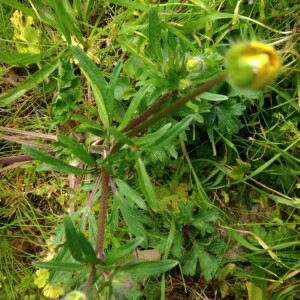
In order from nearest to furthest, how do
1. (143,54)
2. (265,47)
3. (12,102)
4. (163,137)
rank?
1. (265,47)
2. (163,137)
3. (143,54)
4. (12,102)

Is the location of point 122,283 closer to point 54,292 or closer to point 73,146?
point 73,146

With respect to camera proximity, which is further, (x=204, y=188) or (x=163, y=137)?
(x=204, y=188)

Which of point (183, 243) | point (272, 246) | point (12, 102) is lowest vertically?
point (272, 246)

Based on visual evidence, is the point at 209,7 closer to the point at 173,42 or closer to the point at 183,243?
the point at 173,42

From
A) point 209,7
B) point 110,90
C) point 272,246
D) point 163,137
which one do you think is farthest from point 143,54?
point 272,246

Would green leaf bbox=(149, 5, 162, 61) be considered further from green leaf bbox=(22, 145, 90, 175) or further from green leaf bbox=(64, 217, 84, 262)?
green leaf bbox=(64, 217, 84, 262)

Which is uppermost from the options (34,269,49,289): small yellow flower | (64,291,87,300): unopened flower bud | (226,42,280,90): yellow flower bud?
(226,42,280,90): yellow flower bud

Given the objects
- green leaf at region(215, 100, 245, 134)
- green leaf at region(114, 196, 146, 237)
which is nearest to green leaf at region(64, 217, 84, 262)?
green leaf at region(114, 196, 146, 237)
